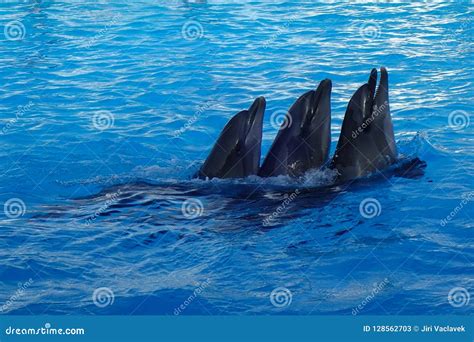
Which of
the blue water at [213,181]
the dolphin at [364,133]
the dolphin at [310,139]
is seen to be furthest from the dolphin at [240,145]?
the dolphin at [364,133]

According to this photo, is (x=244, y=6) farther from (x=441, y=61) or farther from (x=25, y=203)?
(x=25, y=203)

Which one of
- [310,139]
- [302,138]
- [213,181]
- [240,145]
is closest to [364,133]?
[310,139]

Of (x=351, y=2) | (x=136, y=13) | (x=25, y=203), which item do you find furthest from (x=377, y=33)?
(x=25, y=203)

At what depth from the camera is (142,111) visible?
1612cm

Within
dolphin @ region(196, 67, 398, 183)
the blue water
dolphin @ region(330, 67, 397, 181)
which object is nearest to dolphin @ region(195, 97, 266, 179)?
dolphin @ region(196, 67, 398, 183)

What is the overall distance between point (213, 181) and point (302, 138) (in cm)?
137

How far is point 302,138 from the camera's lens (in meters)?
11.1

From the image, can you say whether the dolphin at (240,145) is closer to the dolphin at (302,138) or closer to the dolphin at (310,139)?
the dolphin at (310,139)

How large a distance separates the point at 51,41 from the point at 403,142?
11.5 metres

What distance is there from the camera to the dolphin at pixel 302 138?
11078mm

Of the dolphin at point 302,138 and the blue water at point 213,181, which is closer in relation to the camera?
the blue water at point 213,181

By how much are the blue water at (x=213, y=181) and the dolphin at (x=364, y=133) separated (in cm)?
30

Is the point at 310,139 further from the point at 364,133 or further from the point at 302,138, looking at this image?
the point at 364,133

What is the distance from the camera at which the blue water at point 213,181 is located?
28.3ft
